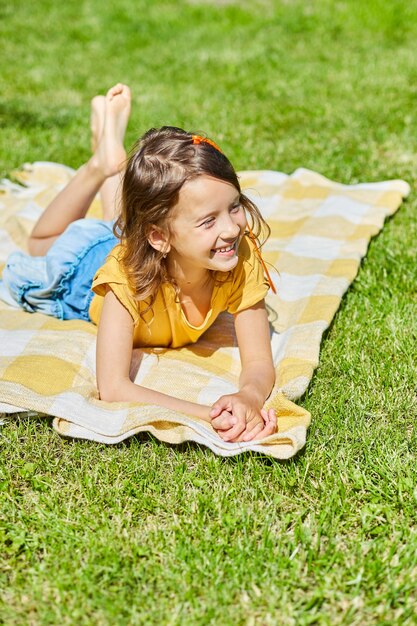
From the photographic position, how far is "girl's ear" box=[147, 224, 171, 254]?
2574 millimetres

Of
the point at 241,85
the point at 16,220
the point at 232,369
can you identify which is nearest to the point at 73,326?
the point at 232,369

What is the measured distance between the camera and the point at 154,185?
8.07ft

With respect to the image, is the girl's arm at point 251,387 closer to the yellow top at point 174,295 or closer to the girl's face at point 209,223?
the yellow top at point 174,295

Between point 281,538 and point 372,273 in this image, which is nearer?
point 281,538

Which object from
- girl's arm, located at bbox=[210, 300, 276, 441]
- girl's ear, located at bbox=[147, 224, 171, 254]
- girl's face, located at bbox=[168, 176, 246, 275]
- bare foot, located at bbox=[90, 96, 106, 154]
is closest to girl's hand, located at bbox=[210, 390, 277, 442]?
girl's arm, located at bbox=[210, 300, 276, 441]

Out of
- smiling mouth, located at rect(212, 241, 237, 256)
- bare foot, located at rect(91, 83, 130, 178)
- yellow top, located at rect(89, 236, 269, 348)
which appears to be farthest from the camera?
bare foot, located at rect(91, 83, 130, 178)

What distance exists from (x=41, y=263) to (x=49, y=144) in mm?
1968

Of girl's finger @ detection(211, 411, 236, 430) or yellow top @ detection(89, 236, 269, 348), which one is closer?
girl's finger @ detection(211, 411, 236, 430)

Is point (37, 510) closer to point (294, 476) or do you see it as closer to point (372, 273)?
point (294, 476)

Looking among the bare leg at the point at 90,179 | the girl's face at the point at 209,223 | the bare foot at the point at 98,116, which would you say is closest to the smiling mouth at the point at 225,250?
the girl's face at the point at 209,223

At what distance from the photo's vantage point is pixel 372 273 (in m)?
3.51

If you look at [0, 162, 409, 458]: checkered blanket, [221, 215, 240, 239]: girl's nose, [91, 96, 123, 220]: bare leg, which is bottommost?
[0, 162, 409, 458]: checkered blanket

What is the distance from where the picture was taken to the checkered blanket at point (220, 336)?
7.93 feet

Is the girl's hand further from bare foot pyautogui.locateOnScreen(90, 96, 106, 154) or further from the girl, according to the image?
bare foot pyautogui.locateOnScreen(90, 96, 106, 154)
